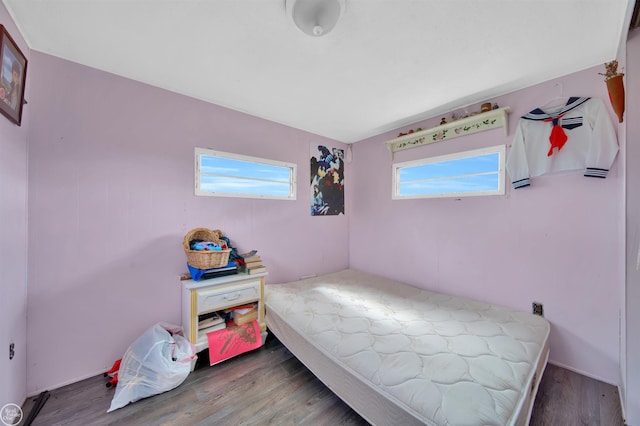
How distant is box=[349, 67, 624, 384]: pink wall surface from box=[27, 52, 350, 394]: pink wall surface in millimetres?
2204

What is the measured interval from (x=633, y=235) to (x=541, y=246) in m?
0.66

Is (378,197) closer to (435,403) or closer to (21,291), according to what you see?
(435,403)

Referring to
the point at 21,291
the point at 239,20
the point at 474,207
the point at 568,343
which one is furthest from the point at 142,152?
the point at 568,343

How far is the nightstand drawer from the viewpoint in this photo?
5.71ft

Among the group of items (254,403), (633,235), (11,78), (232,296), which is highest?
(11,78)

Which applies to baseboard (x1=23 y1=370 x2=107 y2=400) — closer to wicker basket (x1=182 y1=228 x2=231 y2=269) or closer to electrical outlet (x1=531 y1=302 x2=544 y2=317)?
wicker basket (x1=182 y1=228 x2=231 y2=269)

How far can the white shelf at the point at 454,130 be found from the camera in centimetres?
197

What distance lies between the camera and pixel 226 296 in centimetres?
184

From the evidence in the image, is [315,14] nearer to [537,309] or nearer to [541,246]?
[541,246]

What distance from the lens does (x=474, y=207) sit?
2172mm

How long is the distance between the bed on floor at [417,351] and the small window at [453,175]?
42.7 inches

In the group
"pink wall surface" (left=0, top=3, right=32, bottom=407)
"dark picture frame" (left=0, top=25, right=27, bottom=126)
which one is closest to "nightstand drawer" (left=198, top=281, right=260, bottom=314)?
"pink wall surface" (left=0, top=3, right=32, bottom=407)

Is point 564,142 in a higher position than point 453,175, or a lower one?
higher

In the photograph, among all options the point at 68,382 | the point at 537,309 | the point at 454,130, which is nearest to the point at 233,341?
the point at 68,382
